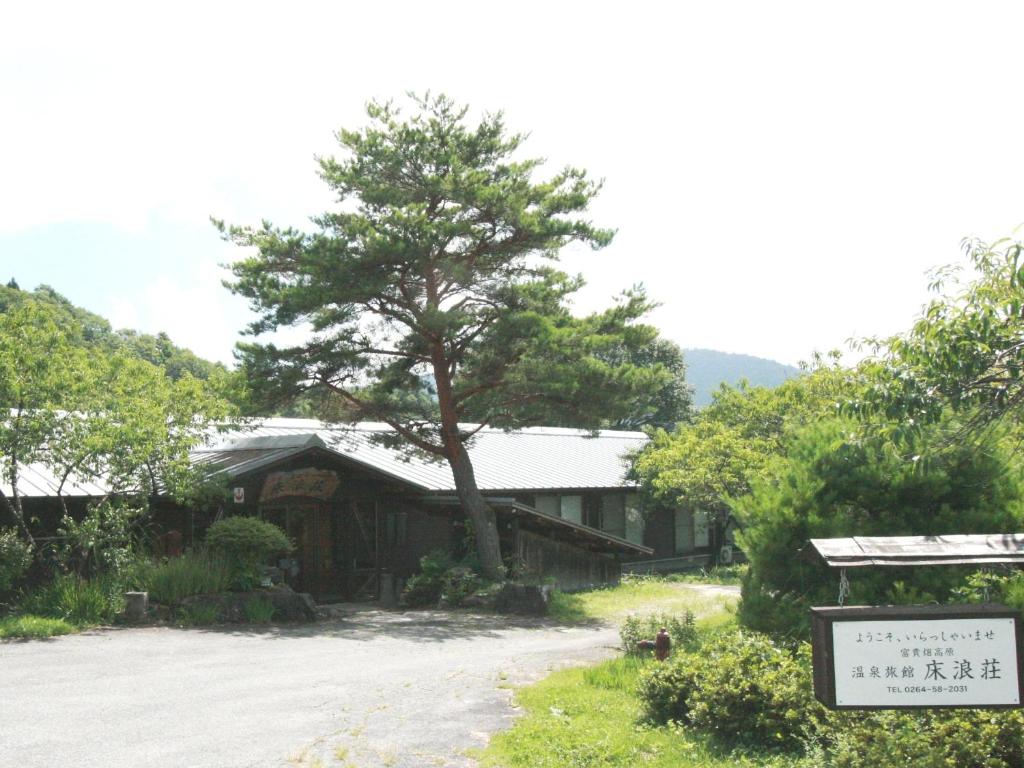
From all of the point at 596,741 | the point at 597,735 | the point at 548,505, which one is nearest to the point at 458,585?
the point at 548,505

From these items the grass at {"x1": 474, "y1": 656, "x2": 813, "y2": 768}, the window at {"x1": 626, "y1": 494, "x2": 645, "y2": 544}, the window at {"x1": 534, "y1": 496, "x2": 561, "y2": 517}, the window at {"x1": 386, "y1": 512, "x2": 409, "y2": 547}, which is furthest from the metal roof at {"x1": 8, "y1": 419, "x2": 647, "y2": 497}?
the grass at {"x1": 474, "y1": 656, "x2": 813, "y2": 768}

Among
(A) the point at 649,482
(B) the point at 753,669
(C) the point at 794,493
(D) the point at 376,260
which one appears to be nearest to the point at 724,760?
(B) the point at 753,669

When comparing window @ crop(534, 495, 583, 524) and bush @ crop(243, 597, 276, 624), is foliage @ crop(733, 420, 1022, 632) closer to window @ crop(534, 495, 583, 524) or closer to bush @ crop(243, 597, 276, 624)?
bush @ crop(243, 597, 276, 624)

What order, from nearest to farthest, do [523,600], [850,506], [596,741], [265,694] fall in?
[596,741] → [850,506] → [265,694] → [523,600]

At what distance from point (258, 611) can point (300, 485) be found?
15.9 feet

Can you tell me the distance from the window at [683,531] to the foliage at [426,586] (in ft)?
45.7

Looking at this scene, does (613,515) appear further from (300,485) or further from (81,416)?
(81,416)

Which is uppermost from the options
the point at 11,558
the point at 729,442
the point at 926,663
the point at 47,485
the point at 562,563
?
the point at 729,442

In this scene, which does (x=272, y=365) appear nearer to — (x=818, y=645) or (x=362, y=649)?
(x=362, y=649)

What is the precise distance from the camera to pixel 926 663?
6.55 meters

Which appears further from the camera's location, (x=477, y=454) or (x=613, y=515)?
(x=613, y=515)

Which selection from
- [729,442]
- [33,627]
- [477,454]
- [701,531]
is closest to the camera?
[33,627]

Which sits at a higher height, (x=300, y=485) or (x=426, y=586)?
(x=300, y=485)

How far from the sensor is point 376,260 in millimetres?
20047
